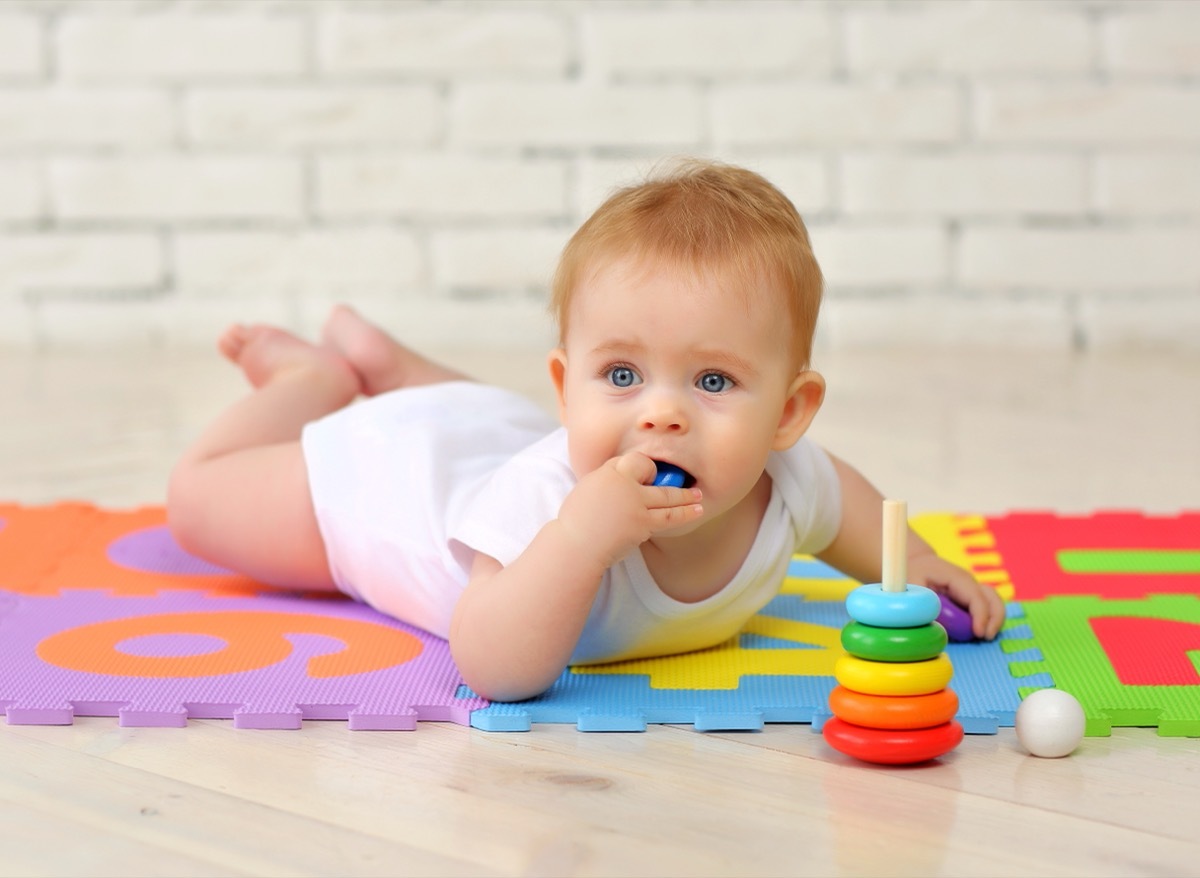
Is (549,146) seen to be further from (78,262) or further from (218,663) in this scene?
(218,663)

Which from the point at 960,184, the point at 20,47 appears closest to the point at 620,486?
the point at 960,184

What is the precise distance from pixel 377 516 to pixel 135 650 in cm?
21

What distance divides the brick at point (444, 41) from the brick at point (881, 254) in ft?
1.88

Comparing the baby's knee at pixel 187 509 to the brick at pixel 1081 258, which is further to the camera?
the brick at pixel 1081 258

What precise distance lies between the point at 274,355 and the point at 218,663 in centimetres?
52

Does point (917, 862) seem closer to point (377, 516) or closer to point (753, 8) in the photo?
point (377, 516)

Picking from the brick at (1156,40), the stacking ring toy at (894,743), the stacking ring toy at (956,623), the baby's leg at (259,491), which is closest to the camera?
the stacking ring toy at (894,743)

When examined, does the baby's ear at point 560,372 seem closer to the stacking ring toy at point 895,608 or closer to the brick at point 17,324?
the stacking ring toy at point 895,608

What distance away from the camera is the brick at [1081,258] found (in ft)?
8.84

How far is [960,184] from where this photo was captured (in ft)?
8.77

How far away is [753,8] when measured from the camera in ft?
8.62

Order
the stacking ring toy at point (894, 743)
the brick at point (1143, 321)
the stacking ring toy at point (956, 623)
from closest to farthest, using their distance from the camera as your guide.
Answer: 1. the stacking ring toy at point (894, 743)
2. the stacking ring toy at point (956, 623)
3. the brick at point (1143, 321)

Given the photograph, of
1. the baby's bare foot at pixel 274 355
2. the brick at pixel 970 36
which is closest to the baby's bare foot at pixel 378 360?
the baby's bare foot at pixel 274 355

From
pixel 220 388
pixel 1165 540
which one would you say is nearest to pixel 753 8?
pixel 220 388
